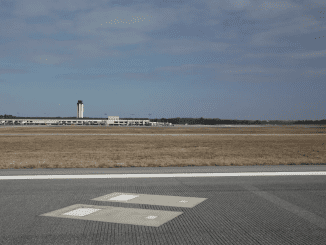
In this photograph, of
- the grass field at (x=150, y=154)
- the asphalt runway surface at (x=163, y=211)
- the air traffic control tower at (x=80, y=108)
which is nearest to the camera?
the asphalt runway surface at (x=163, y=211)

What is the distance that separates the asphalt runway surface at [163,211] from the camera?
396 centimetres

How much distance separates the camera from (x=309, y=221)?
462 centimetres

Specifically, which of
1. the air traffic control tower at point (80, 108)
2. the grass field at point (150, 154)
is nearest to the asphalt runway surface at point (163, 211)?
the grass field at point (150, 154)

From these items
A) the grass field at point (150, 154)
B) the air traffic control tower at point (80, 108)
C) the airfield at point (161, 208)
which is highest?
the air traffic control tower at point (80, 108)

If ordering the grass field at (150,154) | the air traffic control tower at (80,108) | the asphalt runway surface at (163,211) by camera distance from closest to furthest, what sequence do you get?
1. the asphalt runway surface at (163,211)
2. the grass field at (150,154)
3. the air traffic control tower at (80,108)

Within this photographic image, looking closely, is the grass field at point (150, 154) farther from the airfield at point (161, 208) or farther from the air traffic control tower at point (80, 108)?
the air traffic control tower at point (80, 108)

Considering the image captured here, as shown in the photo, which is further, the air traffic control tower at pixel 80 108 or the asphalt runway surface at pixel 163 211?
the air traffic control tower at pixel 80 108

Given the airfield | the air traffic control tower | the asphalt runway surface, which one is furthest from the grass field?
the air traffic control tower

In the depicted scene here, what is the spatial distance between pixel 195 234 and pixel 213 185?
3.33m

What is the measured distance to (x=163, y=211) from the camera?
507 cm

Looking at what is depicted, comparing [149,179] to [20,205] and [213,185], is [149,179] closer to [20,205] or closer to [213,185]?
[213,185]

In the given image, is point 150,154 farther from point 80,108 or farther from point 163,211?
point 80,108

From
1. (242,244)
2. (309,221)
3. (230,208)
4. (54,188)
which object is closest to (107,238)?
(242,244)

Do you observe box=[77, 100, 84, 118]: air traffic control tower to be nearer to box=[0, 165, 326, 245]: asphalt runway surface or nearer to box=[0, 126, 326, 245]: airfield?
box=[0, 126, 326, 245]: airfield
